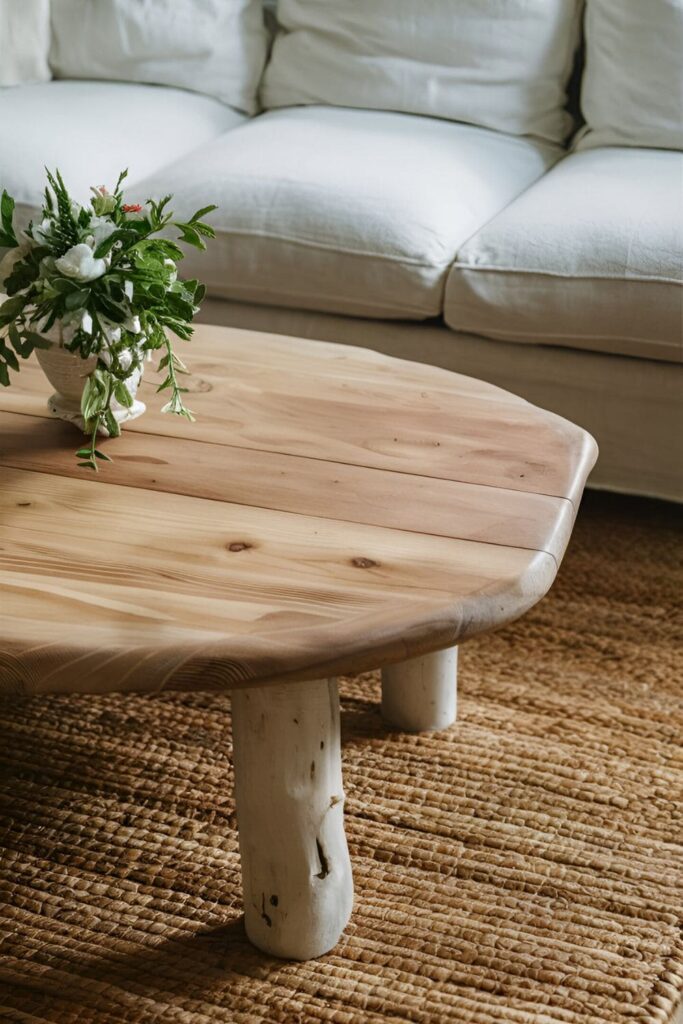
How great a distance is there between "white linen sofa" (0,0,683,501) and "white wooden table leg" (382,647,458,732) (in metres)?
0.59

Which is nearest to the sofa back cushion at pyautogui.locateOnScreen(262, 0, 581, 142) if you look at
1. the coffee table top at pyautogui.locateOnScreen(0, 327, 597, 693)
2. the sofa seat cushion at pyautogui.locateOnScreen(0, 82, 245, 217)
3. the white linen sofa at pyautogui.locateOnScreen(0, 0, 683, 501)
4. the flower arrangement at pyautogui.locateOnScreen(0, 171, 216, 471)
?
the white linen sofa at pyautogui.locateOnScreen(0, 0, 683, 501)

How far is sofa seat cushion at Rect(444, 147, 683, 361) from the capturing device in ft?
5.62

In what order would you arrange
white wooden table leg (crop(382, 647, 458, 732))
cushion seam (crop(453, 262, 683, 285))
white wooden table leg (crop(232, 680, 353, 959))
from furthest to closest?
1. cushion seam (crop(453, 262, 683, 285))
2. white wooden table leg (crop(382, 647, 458, 732))
3. white wooden table leg (crop(232, 680, 353, 959))

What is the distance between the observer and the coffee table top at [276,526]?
875 mm

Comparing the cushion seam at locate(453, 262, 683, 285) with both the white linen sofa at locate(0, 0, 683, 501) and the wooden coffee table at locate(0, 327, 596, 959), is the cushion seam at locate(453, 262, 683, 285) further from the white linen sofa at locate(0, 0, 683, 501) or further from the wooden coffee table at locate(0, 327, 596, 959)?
the wooden coffee table at locate(0, 327, 596, 959)

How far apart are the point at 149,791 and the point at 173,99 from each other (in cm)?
161

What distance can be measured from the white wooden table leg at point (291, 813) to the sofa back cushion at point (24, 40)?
76.0 inches

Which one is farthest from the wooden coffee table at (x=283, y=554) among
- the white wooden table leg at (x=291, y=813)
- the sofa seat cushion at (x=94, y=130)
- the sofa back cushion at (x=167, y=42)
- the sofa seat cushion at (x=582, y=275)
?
the sofa back cushion at (x=167, y=42)

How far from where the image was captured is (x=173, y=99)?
2400 mm

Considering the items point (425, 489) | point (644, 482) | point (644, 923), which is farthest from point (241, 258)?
point (644, 923)

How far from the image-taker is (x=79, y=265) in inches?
41.6

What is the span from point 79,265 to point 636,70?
4.88 ft

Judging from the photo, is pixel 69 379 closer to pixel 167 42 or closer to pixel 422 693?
pixel 422 693

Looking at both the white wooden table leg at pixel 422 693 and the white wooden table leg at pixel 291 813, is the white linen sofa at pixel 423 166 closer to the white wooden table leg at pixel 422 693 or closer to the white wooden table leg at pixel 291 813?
the white wooden table leg at pixel 422 693
